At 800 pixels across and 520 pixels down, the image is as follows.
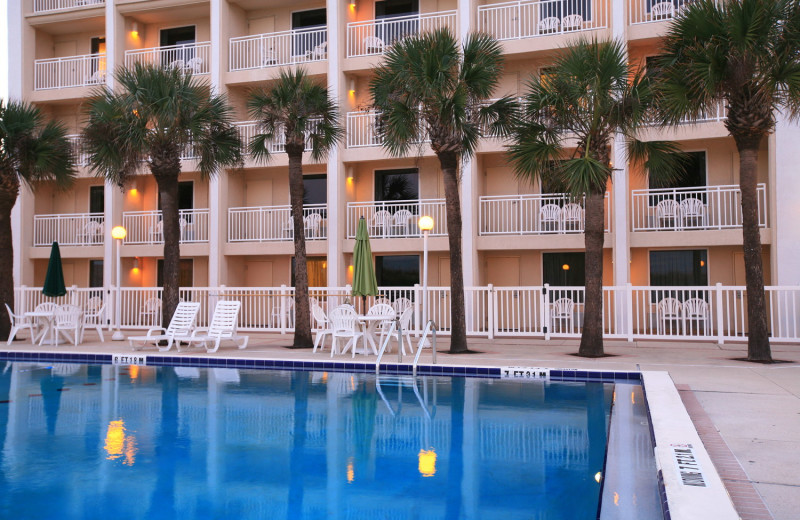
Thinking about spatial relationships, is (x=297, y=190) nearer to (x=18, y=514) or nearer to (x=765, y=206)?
(x=18, y=514)

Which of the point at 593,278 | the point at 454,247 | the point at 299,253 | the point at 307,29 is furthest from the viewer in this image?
the point at 307,29

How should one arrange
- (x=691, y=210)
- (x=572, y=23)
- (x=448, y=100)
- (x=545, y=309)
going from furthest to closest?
(x=572, y=23) → (x=691, y=210) → (x=545, y=309) → (x=448, y=100)

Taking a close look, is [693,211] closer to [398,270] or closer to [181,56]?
[398,270]

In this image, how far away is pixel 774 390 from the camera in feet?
25.6

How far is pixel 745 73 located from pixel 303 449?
8.62 m

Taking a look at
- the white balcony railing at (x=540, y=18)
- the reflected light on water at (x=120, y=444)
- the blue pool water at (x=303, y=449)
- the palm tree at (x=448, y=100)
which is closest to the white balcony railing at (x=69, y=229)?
the blue pool water at (x=303, y=449)

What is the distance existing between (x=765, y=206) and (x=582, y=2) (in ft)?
23.8

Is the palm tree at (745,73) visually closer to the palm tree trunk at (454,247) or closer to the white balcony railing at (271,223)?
the palm tree trunk at (454,247)

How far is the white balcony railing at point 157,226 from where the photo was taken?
20531 millimetres

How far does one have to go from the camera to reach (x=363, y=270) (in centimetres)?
1298

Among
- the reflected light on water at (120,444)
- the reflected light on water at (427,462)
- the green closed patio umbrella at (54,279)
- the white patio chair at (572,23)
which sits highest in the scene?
the white patio chair at (572,23)

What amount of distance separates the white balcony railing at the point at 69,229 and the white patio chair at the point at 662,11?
17.1m

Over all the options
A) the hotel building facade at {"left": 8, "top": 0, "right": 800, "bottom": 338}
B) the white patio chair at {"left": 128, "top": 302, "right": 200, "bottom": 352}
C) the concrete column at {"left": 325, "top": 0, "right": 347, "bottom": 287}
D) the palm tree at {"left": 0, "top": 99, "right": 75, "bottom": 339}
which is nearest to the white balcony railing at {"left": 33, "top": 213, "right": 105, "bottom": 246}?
the hotel building facade at {"left": 8, "top": 0, "right": 800, "bottom": 338}

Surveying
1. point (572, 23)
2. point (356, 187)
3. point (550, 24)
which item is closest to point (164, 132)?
point (356, 187)
